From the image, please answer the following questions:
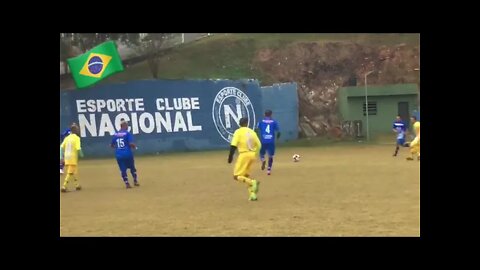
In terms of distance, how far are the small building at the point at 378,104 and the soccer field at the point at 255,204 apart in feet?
64.7

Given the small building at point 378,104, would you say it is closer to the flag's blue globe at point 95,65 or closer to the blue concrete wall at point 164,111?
the blue concrete wall at point 164,111

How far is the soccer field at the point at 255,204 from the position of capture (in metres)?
9.13

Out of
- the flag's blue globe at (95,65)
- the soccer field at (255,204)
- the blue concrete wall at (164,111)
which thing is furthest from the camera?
the flag's blue globe at (95,65)

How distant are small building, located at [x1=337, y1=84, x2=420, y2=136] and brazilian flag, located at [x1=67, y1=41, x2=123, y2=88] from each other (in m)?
15.5

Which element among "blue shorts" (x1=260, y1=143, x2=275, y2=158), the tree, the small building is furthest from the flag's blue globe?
the small building

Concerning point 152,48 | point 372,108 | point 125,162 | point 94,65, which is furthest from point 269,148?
point 152,48

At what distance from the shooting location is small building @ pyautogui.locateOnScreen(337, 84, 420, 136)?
39.2 m

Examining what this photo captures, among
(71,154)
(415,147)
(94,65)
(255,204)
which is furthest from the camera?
(94,65)

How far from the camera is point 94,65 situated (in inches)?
1238

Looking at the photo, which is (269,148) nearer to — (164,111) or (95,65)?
(164,111)

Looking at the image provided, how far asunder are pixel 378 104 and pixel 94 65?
1853cm

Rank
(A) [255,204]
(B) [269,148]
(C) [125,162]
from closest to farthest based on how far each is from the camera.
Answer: (A) [255,204] < (C) [125,162] < (B) [269,148]

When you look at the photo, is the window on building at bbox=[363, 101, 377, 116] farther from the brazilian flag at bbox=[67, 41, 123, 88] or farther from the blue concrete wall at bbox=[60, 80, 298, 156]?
the brazilian flag at bbox=[67, 41, 123, 88]

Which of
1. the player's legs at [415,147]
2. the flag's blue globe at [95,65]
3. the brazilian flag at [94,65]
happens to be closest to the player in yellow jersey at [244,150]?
the player's legs at [415,147]
